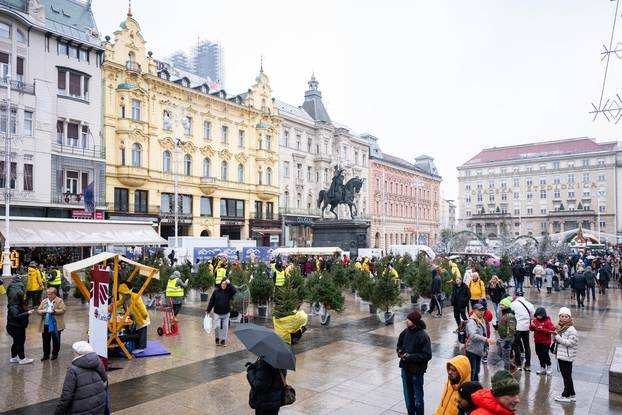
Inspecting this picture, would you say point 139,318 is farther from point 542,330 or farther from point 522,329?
point 542,330

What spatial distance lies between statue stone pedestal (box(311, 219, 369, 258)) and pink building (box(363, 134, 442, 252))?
3170 cm

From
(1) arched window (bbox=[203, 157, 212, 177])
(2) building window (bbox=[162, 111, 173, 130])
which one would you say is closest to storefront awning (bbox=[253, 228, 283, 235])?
(1) arched window (bbox=[203, 157, 212, 177])

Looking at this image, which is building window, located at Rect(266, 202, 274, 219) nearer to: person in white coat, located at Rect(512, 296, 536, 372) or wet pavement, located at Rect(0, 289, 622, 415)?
wet pavement, located at Rect(0, 289, 622, 415)

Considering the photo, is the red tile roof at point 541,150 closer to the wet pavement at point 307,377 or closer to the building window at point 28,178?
the building window at point 28,178

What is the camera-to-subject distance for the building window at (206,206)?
47906mm

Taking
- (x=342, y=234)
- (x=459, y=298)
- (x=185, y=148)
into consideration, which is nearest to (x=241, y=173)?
(x=185, y=148)

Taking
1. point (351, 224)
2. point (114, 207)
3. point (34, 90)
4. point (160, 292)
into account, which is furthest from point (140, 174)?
point (160, 292)

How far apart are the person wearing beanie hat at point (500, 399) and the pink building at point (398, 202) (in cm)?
6291

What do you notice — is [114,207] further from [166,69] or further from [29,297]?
[29,297]

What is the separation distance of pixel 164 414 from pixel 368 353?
519 centimetres

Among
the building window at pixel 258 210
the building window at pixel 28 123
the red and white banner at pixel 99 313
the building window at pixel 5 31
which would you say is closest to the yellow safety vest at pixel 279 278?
the red and white banner at pixel 99 313

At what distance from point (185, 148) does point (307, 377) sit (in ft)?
132

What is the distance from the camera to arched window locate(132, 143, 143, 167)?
136 feet

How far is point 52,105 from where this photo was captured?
33.8 meters
